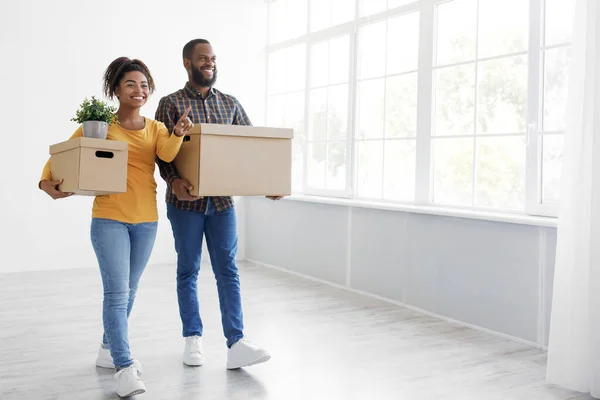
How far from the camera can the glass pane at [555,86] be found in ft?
10.4

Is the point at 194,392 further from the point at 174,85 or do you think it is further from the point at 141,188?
the point at 174,85

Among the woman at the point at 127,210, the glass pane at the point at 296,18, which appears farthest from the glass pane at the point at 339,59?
the woman at the point at 127,210

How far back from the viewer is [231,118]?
2723 mm

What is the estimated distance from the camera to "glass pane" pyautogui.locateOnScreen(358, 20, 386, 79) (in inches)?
175

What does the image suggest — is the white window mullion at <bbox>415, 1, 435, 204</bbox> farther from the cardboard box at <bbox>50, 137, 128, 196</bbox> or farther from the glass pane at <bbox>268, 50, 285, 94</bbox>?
the cardboard box at <bbox>50, 137, 128, 196</bbox>

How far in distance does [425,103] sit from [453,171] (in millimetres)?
478

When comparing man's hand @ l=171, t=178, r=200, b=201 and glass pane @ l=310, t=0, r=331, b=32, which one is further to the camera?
glass pane @ l=310, t=0, r=331, b=32

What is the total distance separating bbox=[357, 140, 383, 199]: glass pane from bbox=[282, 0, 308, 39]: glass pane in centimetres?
142

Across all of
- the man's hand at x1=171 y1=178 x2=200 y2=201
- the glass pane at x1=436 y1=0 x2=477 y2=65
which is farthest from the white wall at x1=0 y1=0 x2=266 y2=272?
the man's hand at x1=171 y1=178 x2=200 y2=201

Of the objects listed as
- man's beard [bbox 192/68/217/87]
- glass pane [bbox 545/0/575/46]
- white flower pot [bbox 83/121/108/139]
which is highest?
glass pane [bbox 545/0/575/46]

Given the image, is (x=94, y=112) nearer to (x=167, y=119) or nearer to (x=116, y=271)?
(x=167, y=119)

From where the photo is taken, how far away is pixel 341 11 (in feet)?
16.1

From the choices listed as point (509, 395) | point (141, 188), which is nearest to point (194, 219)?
point (141, 188)

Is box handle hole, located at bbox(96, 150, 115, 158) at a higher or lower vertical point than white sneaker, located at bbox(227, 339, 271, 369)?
higher
